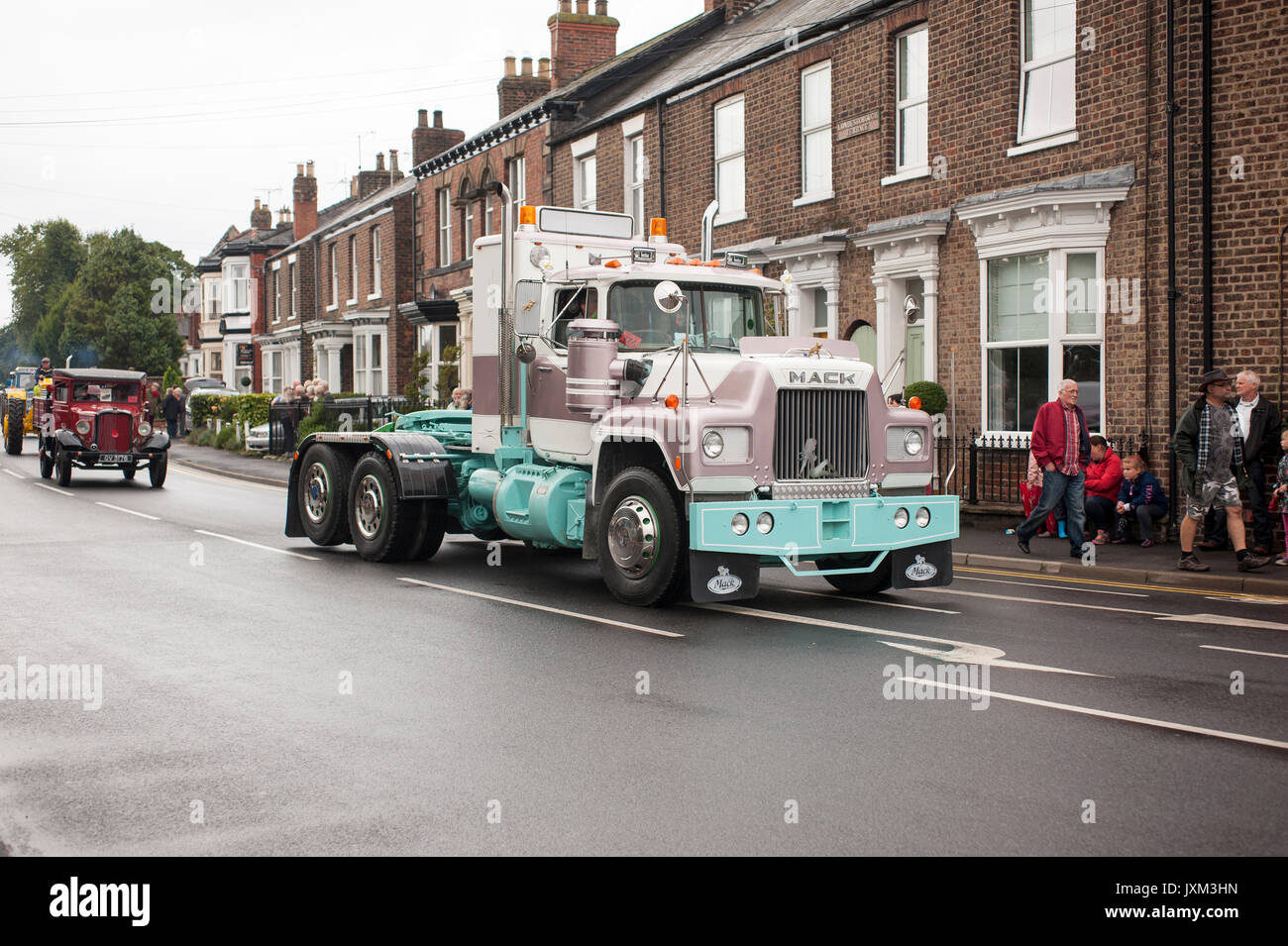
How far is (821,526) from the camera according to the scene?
32.9ft

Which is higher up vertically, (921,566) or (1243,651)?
(921,566)

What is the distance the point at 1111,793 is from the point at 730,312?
278 inches

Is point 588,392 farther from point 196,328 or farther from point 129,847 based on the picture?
point 196,328

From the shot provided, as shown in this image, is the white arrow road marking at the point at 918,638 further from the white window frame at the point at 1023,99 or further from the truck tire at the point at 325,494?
the white window frame at the point at 1023,99

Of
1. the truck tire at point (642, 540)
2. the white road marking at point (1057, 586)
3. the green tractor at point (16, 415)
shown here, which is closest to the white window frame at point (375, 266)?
the green tractor at point (16, 415)

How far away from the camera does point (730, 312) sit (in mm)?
11750

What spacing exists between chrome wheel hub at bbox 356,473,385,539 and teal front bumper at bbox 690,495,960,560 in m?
4.79

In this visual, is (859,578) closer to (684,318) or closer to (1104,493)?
(684,318)

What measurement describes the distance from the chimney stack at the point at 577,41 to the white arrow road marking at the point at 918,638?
26413 millimetres

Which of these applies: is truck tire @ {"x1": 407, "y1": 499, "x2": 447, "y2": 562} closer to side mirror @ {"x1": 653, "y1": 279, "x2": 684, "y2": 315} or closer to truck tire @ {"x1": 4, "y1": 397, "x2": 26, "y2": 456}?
side mirror @ {"x1": 653, "y1": 279, "x2": 684, "y2": 315}

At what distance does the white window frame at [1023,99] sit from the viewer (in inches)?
654

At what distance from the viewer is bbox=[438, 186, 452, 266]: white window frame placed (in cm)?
3862

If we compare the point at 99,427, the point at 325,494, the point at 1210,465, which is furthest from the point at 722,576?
the point at 99,427

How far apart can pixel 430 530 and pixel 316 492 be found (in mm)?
1948
